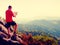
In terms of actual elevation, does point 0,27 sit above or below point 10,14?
below

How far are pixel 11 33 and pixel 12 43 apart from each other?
132cm

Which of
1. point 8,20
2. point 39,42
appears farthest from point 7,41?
point 39,42

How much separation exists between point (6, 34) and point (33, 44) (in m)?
3.64

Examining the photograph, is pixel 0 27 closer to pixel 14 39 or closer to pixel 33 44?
pixel 14 39

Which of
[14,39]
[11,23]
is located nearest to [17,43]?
[14,39]

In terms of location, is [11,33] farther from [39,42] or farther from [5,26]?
[39,42]

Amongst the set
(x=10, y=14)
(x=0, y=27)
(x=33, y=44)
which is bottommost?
(x=33, y=44)

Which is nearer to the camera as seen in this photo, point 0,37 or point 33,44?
point 0,37

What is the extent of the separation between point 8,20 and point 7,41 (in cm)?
220

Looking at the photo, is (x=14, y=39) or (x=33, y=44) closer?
(x=14, y=39)

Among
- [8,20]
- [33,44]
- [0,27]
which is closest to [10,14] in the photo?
[8,20]

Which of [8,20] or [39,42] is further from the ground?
[8,20]

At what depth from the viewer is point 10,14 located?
85.6ft

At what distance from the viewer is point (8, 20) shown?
26.1m
